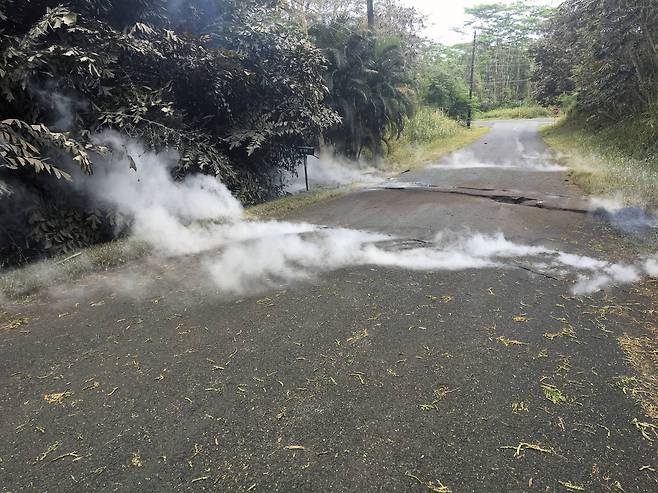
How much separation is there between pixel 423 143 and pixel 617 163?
30.3 ft

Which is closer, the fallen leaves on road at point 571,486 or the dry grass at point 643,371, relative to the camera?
the fallen leaves on road at point 571,486

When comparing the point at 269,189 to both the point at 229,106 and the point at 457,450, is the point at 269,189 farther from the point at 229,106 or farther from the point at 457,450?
the point at 457,450

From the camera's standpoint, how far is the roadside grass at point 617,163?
7500mm

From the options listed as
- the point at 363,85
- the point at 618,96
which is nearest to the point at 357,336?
the point at 363,85

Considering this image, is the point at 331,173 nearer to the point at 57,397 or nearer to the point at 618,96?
the point at 618,96

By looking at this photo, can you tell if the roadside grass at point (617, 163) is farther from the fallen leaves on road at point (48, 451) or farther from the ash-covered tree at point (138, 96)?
the fallen leaves on road at point (48, 451)

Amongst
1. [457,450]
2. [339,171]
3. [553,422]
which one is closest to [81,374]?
[457,450]

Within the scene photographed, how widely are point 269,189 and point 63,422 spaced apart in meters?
6.93

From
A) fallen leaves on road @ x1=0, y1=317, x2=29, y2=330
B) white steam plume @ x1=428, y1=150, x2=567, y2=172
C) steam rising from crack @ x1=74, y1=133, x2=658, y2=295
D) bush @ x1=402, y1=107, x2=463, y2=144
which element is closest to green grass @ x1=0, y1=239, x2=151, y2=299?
steam rising from crack @ x1=74, y1=133, x2=658, y2=295

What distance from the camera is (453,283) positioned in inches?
169

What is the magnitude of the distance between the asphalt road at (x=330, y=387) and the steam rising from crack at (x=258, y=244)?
0.95 ft

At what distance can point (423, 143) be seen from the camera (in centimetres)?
1878

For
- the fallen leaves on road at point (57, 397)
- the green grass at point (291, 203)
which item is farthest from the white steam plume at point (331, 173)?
the fallen leaves on road at point (57, 397)

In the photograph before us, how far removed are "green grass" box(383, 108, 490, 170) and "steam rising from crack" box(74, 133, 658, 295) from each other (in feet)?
25.6
